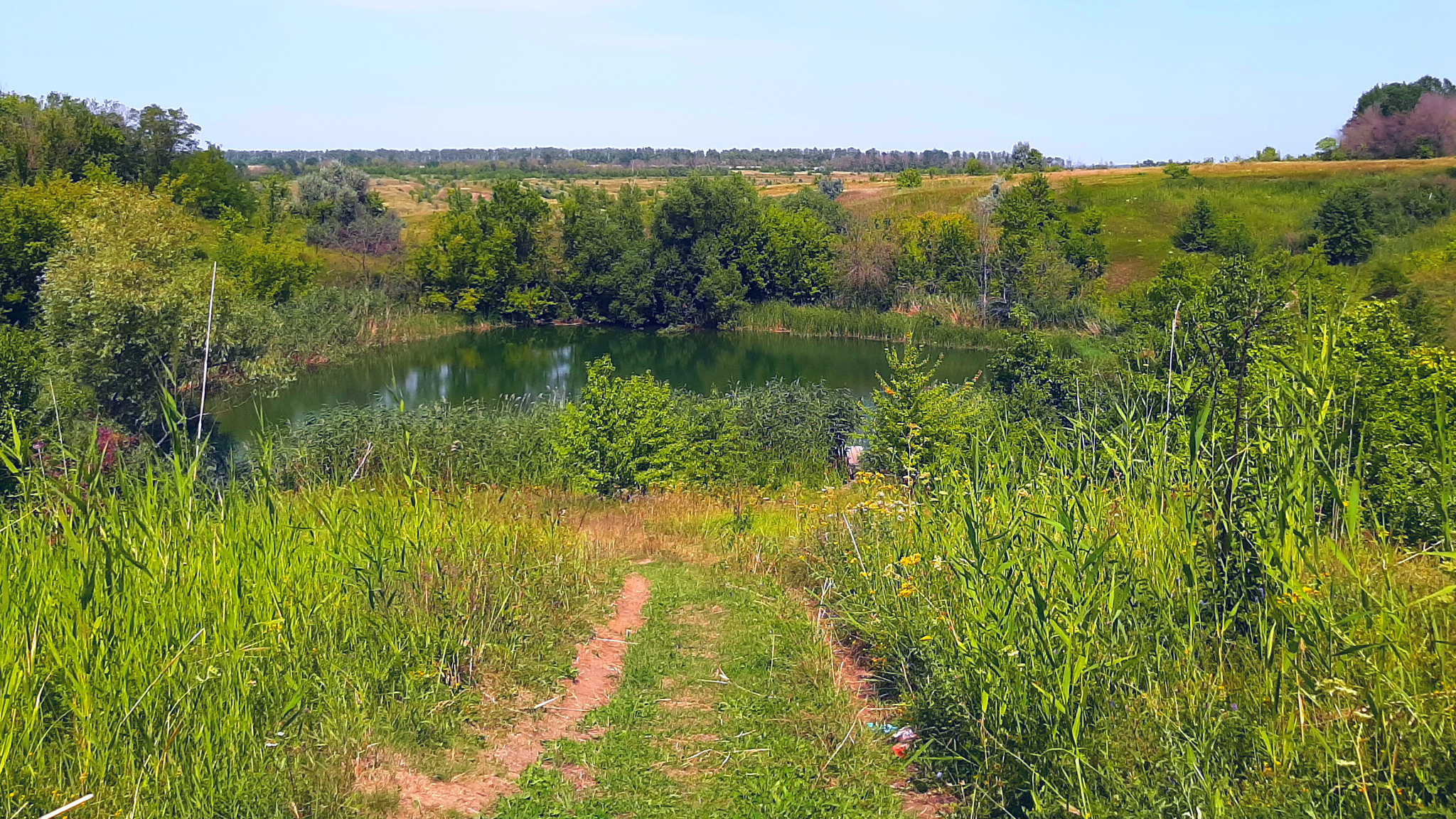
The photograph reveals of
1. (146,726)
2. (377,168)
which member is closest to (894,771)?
(146,726)

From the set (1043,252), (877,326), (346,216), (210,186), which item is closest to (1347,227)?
(1043,252)

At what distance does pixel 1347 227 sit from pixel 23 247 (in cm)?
4980

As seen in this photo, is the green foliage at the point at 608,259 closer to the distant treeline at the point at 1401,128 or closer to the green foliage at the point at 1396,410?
the green foliage at the point at 1396,410

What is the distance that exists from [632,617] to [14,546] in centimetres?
344

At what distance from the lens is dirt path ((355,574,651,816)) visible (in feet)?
12.4

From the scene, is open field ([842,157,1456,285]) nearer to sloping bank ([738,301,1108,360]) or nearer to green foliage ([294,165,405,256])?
sloping bank ([738,301,1108,360])

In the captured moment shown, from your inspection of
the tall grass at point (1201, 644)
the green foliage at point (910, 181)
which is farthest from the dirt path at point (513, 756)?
the green foliage at point (910, 181)

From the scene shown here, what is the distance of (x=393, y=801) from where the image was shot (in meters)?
3.66

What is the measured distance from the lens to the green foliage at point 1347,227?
42.4 meters

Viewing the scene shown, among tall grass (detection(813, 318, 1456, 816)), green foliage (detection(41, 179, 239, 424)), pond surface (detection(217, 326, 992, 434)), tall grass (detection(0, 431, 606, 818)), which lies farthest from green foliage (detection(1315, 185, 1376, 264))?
tall grass (detection(0, 431, 606, 818))

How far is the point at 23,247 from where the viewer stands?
88.7 ft

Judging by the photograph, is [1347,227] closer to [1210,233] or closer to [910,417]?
[1210,233]

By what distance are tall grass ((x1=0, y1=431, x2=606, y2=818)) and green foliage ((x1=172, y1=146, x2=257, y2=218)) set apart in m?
41.8

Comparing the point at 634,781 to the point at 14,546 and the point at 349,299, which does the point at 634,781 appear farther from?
the point at 349,299
